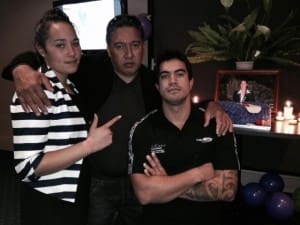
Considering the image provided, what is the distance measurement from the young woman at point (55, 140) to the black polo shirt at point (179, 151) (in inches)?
16.2

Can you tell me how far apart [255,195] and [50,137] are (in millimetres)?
2007

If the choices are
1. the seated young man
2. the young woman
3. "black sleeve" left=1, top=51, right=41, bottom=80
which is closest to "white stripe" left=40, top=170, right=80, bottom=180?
the young woman

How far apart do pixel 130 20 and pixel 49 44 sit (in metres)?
0.66

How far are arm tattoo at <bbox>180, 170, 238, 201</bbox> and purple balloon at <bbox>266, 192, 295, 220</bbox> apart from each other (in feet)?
3.37

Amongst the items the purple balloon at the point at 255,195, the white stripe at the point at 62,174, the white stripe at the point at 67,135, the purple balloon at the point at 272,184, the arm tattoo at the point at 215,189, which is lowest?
the purple balloon at the point at 255,195

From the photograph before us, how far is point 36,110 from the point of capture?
111cm

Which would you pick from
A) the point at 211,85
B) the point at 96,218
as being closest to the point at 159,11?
the point at 211,85

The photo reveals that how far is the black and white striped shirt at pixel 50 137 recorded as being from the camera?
3.64 feet

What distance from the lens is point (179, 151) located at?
162 centimetres

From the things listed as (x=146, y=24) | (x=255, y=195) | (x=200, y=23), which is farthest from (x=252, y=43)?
(x=255, y=195)

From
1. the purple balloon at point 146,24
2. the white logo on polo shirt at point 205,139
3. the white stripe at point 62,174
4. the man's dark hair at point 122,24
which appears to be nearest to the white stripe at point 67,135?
the white stripe at point 62,174

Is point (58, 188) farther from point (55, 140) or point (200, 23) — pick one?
point (200, 23)

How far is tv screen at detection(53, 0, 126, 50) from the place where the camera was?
355 cm

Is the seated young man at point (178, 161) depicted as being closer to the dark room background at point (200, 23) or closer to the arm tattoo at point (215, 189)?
the arm tattoo at point (215, 189)
